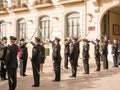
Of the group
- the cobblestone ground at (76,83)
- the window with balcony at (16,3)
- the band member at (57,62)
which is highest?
A: the window with balcony at (16,3)

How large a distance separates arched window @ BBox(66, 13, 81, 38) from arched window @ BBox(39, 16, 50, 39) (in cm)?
208

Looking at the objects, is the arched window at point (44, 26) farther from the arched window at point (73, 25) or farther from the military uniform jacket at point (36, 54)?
the military uniform jacket at point (36, 54)

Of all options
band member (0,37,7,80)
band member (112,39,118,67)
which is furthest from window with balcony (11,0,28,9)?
band member (0,37,7,80)

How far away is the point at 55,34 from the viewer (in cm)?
2523

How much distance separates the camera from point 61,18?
24.8 meters

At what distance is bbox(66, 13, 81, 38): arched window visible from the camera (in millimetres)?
24073

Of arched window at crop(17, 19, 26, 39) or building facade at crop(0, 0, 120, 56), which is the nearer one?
building facade at crop(0, 0, 120, 56)

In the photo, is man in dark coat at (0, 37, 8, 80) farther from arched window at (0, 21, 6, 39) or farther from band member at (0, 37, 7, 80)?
arched window at (0, 21, 6, 39)

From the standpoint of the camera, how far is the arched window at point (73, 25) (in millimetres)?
24073

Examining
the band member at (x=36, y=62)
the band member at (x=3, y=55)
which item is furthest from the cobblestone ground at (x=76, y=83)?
the band member at (x=3, y=55)

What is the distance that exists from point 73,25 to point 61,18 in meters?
1.17

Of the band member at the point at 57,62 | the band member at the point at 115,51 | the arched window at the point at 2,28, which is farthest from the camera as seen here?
the arched window at the point at 2,28

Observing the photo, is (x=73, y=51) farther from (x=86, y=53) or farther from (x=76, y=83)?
(x=76, y=83)

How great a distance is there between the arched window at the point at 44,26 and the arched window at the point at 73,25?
208 cm
